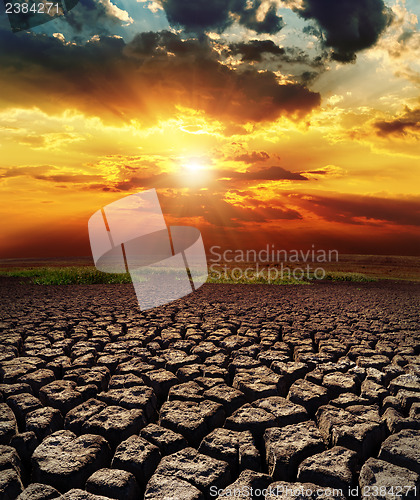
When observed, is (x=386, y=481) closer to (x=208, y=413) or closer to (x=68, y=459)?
(x=208, y=413)

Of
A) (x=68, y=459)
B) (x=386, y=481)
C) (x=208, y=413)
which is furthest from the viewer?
(x=208, y=413)

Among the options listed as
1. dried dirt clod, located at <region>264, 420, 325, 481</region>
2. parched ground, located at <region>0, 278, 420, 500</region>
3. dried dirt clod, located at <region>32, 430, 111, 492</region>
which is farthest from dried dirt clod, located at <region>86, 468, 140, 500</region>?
dried dirt clod, located at <region>264, 420, 325, 481</region>

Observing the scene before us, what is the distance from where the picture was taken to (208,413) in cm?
279

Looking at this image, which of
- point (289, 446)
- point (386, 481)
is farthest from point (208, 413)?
point (386, 481)

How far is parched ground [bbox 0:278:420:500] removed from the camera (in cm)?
208

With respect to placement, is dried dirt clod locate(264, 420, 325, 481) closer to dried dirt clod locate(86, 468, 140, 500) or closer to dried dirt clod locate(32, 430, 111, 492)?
dried dirt clod locate(86, 468, 140, 500)

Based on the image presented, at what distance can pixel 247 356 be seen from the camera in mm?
4164

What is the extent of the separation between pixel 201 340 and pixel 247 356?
3.03ft

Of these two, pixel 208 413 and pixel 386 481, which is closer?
pixel 386 481

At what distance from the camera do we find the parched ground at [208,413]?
2.08 meters

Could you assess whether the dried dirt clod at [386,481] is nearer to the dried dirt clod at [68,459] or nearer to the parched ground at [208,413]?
the parched ground at [208,413]

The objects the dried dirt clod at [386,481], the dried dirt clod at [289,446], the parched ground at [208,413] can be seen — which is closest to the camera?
the dried dirt clod at [386,481]

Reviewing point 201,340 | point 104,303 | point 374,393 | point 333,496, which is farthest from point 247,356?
point 104,303

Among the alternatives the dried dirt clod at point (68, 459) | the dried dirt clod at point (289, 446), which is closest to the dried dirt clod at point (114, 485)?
the dried dirt clod at point (68, 459)
